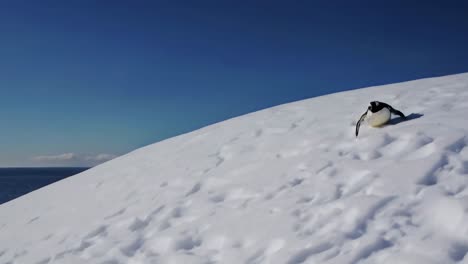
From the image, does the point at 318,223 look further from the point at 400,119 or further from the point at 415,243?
the point at 400,119

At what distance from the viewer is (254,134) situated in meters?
6.95

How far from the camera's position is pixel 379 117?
16.7 ft

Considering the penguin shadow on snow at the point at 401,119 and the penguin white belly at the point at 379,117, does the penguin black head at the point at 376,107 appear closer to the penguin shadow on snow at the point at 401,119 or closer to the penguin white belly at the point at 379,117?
the penguin white belly at the point at 379,117

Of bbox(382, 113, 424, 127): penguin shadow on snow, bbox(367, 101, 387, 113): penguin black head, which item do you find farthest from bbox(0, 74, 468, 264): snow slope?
bbox(367, 101, 387, 113): penguin black head

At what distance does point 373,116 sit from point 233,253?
8.70 ft

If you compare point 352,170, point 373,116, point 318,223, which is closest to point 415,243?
point 318,223

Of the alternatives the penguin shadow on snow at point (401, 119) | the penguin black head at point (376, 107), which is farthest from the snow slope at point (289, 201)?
the penguin black head at point (376, 107)

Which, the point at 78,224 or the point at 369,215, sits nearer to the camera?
the point at 369,215

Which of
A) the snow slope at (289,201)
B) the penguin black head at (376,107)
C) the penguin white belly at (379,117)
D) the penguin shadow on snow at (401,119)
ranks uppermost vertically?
the penguin black head at (376,107)

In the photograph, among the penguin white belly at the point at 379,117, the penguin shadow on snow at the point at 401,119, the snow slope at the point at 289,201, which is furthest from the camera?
the penguin shadow on snow at the point at 401,119

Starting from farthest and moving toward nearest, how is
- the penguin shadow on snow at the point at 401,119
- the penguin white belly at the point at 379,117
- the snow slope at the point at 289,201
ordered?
the penguin shadow on snow at the point at 401,119 → the penguin white belly at the point at 379,117 → the snow slope at the point at 289,201

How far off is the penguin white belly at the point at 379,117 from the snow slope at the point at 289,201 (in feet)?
0.34

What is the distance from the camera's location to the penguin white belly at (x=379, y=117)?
A: 16.7ft

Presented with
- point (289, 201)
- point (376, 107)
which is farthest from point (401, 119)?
point (289, 201)
